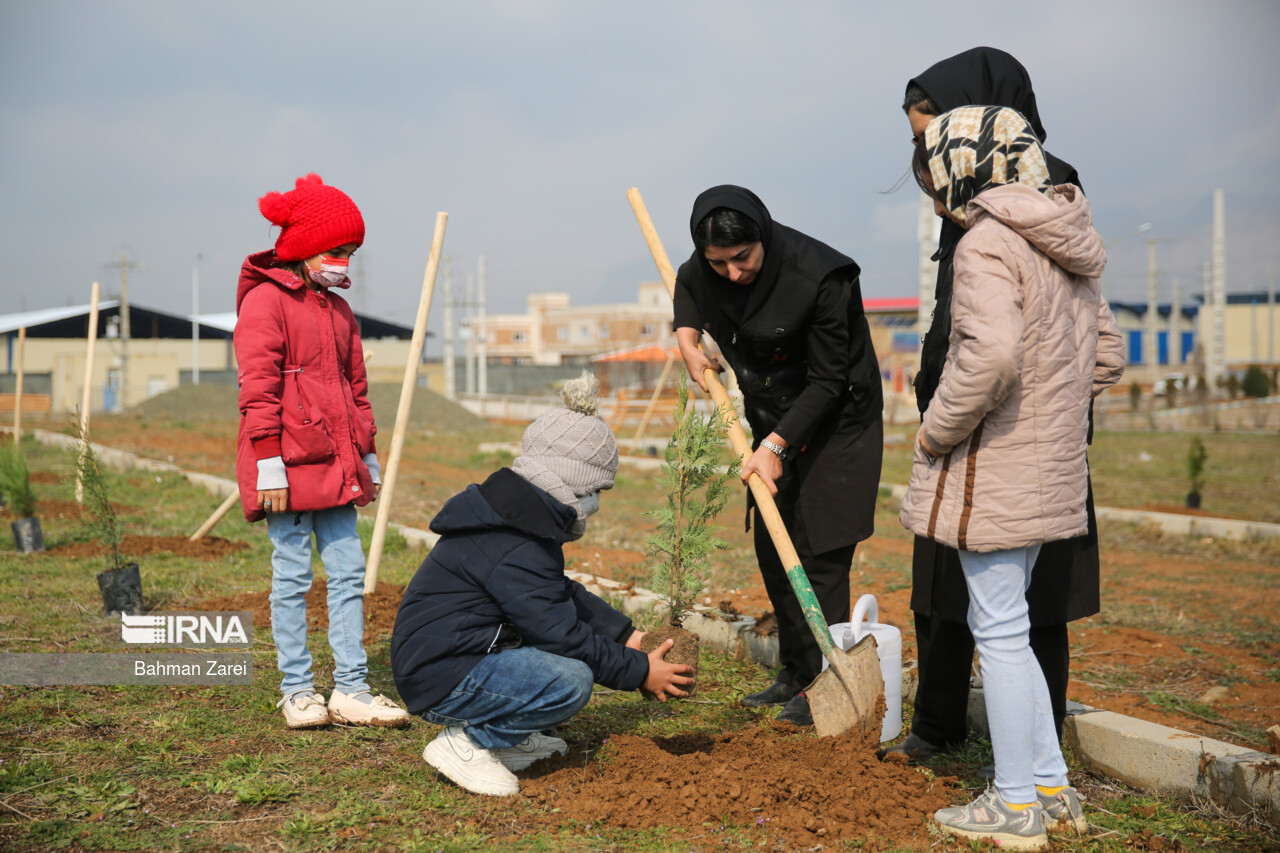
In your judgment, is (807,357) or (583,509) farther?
(807,357)

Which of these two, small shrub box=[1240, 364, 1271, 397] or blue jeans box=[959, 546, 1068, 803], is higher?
small shrub box=[1240, 364, 1271, 397]

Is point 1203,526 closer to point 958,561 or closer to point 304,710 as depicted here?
point 958,561

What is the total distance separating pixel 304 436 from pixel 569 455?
112 cm

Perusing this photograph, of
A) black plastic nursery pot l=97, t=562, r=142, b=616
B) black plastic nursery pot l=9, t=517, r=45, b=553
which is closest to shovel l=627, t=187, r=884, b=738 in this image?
black plastic nursery pot l=97, t=562, r=142, b=616

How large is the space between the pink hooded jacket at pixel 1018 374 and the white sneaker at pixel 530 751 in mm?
1500

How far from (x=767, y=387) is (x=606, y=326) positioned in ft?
202

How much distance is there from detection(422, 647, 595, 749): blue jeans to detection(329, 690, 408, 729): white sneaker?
688mm

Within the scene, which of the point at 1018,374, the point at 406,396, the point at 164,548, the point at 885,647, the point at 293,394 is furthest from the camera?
the point at 164,548

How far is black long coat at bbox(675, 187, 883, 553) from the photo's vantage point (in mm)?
3266

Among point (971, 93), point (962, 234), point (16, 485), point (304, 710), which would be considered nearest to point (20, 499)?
point (16, 485)

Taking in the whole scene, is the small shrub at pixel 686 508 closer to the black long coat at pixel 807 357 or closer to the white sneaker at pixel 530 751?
the black long coat at pixel 807 357

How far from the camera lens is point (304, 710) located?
3.31 metres

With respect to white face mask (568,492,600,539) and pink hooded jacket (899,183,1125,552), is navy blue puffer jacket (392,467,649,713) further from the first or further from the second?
pink hooded jacket (899,183,1125,552)

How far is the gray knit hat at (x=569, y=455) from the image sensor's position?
2770mm
